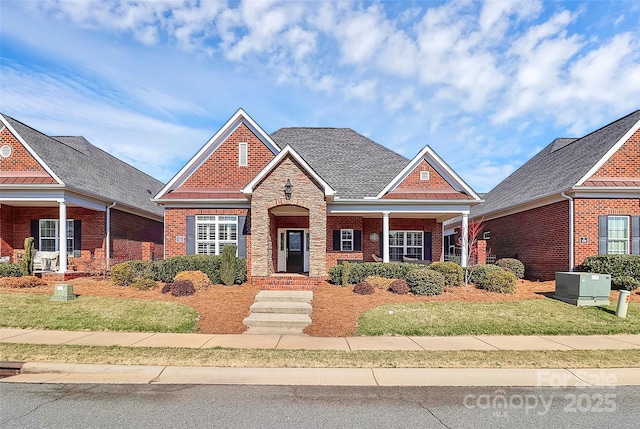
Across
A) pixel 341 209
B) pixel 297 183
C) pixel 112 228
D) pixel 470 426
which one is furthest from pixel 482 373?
pixel 112 228

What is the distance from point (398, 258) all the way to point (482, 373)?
12760 mm

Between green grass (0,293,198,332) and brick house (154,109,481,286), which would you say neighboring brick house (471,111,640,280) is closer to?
brick house (154,109,481,286)

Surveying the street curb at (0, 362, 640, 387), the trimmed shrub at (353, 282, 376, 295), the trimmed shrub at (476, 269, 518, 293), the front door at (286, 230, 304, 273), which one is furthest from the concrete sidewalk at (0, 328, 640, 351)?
the front door at (286, 230, 304, 273)

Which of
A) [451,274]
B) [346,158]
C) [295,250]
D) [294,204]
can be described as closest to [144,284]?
[294,204]

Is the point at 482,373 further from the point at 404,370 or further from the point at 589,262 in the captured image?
the point at 589,262

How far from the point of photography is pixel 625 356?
23.7 feet

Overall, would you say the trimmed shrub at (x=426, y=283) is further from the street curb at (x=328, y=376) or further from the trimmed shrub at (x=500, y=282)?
the street curb at (x=328, y=376)

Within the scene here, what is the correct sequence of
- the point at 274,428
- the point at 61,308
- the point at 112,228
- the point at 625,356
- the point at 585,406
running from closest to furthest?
1. the point at 274,428
2. the point at 585,406
3. the point at 625,356
4. the point at 61,308
5. the point at 112,228

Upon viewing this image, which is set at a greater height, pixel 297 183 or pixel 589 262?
pixel 297 183

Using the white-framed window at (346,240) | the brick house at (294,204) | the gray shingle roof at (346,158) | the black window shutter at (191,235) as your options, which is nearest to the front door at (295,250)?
the brick house at (294,204)

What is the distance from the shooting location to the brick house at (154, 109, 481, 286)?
1422 centimetres

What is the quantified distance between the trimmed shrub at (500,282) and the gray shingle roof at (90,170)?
17.4m

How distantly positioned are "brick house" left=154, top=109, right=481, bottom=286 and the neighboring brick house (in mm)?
3612

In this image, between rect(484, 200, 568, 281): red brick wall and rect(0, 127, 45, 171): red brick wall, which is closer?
rect(484, 200, 568, 281): red brick wall
